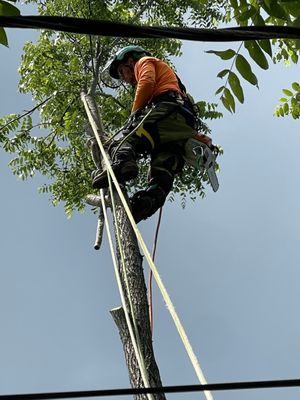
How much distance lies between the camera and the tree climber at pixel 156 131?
14.1 feet

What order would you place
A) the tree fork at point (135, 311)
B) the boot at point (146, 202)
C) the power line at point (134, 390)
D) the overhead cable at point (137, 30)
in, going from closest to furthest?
1. the power line at point (134, 390)
2. the overhead cable at point (137, 30)
3. the tree fork at point (135, 311)
4. the boot at point (146, 202)

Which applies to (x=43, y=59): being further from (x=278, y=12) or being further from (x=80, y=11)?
(x=278, y=12)

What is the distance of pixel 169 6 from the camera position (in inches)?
363

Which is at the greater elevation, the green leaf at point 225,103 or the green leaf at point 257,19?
the green leaf at point 257,19

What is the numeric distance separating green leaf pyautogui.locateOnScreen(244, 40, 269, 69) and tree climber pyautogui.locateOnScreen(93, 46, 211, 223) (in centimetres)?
223

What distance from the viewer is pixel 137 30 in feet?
4.96

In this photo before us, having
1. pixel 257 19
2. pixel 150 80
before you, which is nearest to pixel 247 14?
pixel 257 19

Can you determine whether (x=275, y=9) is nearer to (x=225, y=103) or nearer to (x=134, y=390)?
(x=225, y=103)

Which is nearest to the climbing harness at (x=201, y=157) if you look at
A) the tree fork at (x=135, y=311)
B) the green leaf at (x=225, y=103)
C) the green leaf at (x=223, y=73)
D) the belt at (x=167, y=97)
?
the belt at (x=167, y=97)

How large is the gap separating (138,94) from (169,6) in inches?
200

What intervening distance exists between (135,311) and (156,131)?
1.31 metres

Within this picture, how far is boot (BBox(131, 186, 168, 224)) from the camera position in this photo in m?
4.26

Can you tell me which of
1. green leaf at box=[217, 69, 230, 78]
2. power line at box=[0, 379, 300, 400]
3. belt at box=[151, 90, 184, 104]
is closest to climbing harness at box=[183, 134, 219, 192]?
belt at box=[151, 90, 184, 104]

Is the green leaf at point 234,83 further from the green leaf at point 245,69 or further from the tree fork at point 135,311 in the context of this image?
the tree fork at point 135,311
